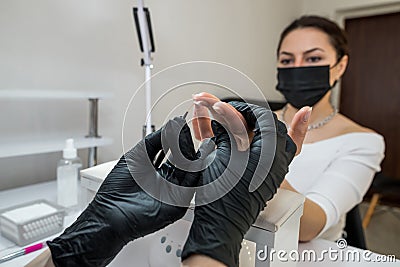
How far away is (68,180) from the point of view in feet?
2.44

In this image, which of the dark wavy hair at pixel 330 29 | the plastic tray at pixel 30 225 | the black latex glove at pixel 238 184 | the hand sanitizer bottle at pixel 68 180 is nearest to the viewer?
the black latex glove at pixel 238 184

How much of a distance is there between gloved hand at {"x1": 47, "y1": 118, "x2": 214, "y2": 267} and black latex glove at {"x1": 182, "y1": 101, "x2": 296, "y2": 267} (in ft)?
0.14

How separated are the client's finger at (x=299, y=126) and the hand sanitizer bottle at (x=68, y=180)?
0.53 meters

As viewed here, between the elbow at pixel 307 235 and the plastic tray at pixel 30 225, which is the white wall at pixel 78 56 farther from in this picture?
the elbow at pixel 307 235

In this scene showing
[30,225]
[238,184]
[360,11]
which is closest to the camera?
[238,184]

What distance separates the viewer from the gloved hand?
37 cm

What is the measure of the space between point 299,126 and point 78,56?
0.76 metres

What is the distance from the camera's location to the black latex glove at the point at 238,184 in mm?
316

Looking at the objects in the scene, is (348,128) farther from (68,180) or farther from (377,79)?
(377,79)

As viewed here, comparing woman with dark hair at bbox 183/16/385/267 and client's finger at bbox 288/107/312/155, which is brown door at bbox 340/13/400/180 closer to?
woman with dark hair at bbox 183/16/385/267

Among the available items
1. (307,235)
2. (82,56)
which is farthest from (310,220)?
(82,56)

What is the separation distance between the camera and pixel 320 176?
0.83 m

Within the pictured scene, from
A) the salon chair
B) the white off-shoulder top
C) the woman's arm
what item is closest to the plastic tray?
the woman's arm

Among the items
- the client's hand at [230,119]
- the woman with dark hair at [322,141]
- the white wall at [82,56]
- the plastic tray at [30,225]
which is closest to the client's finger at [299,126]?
the client's hand at [230,119]
